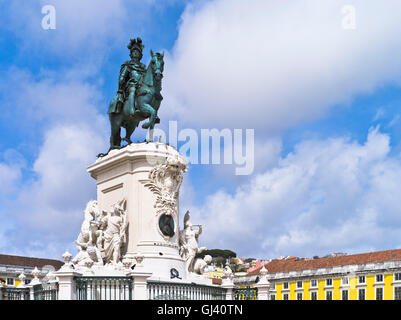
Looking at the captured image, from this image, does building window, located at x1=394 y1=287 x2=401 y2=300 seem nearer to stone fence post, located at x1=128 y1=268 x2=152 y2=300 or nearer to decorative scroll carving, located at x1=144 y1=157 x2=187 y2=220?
decorative scroll carving, located at x1=144 y1=157 x2=187 y2=220

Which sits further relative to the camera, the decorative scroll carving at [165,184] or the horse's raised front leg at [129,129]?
the horse's raised front leg at [129,129]

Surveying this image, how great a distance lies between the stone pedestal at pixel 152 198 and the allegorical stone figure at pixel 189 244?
1.69ft

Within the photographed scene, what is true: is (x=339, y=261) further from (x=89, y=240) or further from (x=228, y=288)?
(x=89, y=240)

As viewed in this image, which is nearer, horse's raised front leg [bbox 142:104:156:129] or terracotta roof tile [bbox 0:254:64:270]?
horse's raised front leg [bbox 142:104:156:129]

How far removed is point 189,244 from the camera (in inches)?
824

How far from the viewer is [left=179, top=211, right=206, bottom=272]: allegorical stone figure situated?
20.8m

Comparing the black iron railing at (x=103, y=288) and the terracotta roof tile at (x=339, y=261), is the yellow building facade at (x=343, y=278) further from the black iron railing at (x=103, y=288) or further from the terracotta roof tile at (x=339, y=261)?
the black iron railing at (x=103, y=288)

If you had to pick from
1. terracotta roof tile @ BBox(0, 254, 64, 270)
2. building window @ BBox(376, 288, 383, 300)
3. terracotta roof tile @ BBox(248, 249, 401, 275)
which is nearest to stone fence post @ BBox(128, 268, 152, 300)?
terracotta roof tile @ BBox(0, 254, 64, 270)

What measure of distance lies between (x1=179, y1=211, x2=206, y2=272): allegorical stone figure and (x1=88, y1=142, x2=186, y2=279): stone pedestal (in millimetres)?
514

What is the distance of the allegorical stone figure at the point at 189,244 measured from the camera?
68.1 feet

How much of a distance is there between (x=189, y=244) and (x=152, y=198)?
A: 201 centimetres

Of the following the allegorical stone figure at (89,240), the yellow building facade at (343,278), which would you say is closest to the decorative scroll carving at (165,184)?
the allegorical stone figure at (89,240)
